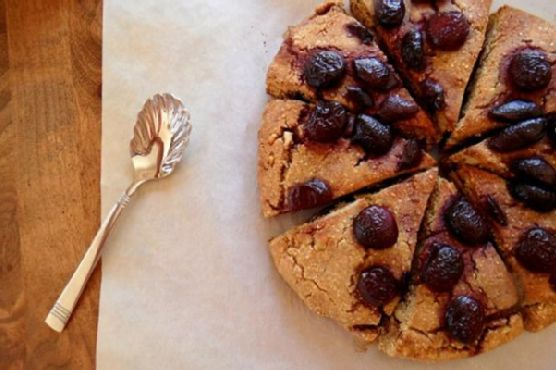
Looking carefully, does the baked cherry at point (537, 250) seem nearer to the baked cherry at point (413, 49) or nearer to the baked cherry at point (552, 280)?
the baked cherry at point (552, 280)

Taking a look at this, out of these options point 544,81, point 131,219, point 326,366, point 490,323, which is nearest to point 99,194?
point 131,219

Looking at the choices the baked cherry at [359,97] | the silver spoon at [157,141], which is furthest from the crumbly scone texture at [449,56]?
the silver spoon at [157,141]

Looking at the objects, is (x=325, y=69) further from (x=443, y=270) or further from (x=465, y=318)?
(x=465, y=318)

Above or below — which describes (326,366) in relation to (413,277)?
below

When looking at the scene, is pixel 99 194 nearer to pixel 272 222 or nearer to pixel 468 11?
pixel 272 222

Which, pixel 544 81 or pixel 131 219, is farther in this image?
pixel 131 219

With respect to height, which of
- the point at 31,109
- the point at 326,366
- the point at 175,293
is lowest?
the point at 326,366

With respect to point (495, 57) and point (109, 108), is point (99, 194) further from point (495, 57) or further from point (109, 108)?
point (495, 57)
